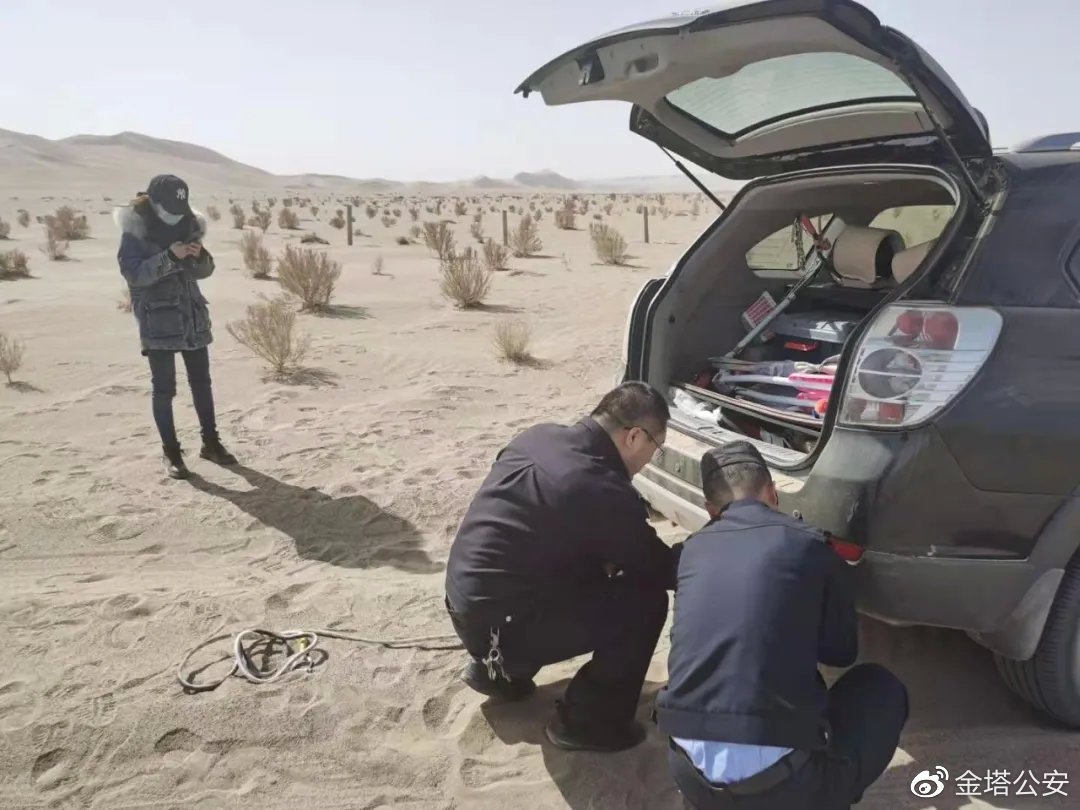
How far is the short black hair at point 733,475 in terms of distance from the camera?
230cm

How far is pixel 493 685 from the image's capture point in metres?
2.97

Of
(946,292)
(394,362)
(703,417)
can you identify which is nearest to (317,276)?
(394,362)

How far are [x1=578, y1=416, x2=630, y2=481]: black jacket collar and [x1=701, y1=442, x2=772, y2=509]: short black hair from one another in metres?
0.25

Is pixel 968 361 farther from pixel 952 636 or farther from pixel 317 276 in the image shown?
pixel 317 276

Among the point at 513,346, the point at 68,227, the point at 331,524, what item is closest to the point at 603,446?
the point at 331,524

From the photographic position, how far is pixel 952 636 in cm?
332

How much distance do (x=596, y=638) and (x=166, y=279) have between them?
352 cm

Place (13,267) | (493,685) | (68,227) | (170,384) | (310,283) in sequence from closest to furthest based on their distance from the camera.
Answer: (493,685) → (170,384) → (310,283) → (13,267) → (68,227)

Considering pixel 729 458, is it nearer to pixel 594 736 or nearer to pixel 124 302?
pixel 594 736

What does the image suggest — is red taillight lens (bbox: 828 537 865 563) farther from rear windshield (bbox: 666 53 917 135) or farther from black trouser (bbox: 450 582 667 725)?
rear windshield (bbox: 666 53 917 135)

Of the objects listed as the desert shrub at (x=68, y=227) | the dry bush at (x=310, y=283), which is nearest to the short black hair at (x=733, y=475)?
the dry bush at (x=310, y=283)

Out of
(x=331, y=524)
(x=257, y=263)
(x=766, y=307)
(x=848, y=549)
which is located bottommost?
(x=331, y=524)

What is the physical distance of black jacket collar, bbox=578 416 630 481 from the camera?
8.48 feet

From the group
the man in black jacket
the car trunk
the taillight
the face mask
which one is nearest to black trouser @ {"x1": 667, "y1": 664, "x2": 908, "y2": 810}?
the man in black jacket
